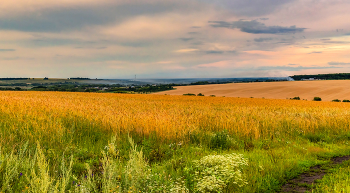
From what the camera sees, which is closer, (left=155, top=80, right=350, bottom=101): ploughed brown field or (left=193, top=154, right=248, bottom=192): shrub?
(left=193, top=154, right=248, bottom=192): shrub

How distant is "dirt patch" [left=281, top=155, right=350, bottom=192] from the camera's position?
5.21 m

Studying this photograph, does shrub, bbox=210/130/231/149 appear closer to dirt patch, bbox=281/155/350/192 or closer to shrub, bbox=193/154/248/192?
dirt patch, bbox=281/155/350/192

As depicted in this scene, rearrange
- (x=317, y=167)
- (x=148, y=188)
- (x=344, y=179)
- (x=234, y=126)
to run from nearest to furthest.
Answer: (x=148, y=188)
(x=344, y=179)
(x=317, y=167)
(x=234, y=126)

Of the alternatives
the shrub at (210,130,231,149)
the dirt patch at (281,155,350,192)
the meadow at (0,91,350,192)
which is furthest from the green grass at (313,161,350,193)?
the shrub at (210,130,231,149)

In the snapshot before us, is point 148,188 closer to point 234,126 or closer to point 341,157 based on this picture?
point 234,126

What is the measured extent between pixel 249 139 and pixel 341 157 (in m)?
3.30

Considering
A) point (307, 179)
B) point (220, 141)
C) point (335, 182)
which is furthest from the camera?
point (220, 141)

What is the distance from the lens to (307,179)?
5754 mm

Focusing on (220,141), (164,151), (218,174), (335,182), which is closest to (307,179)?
(335,182)

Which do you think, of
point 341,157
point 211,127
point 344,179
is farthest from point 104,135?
point 341,157

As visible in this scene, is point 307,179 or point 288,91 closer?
point 307,179

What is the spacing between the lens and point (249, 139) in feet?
31.2

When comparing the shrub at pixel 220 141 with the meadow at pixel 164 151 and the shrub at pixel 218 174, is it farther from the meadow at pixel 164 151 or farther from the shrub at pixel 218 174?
the shrub at pixel 218 174

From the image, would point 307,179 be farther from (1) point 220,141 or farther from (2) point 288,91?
(2) point 288,91
